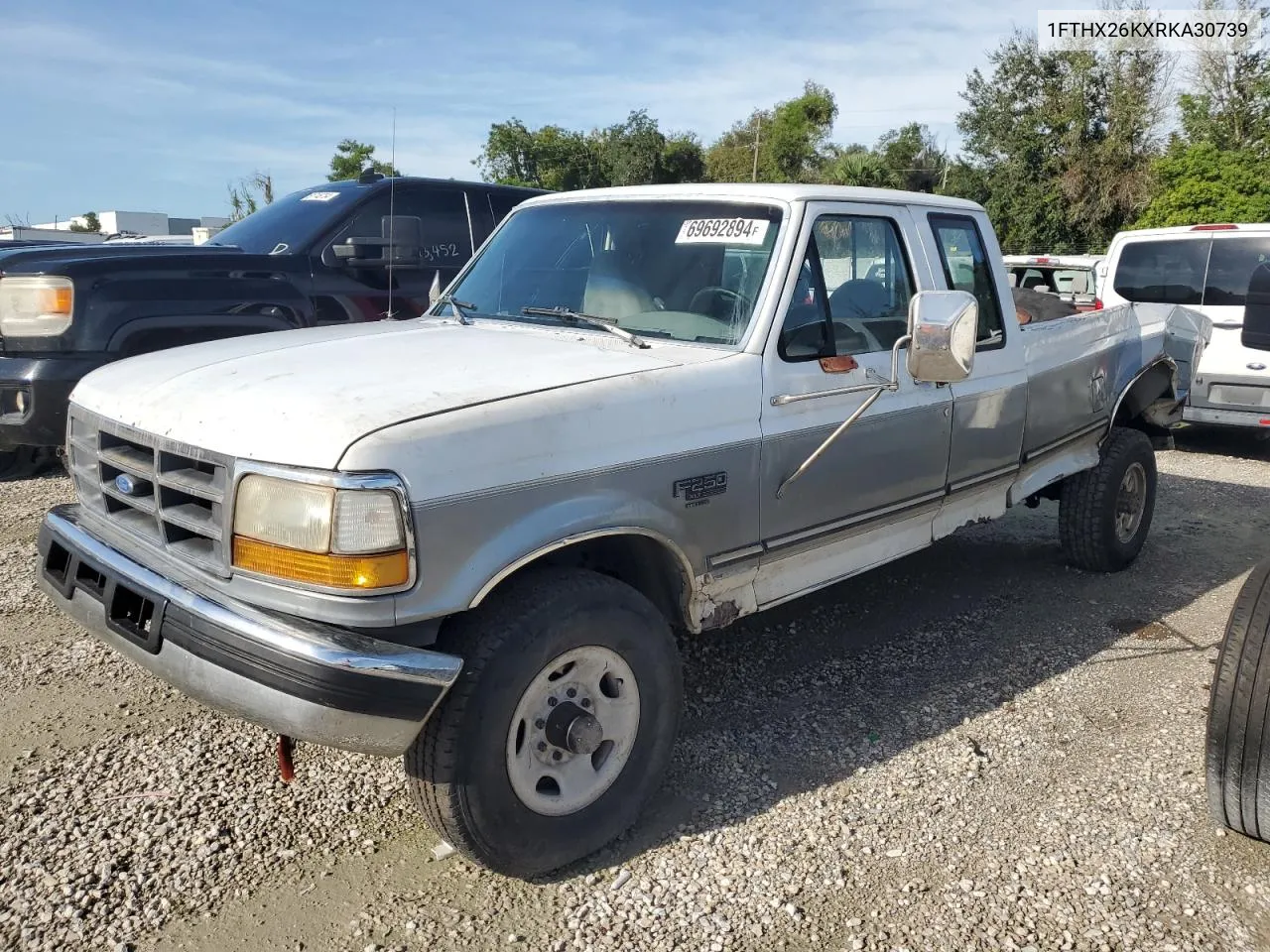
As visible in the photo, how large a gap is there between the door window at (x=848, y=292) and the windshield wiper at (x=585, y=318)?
0.50 metres

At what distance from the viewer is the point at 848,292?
3.72 metres

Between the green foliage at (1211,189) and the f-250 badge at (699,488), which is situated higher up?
the green foliage at (1211,189)

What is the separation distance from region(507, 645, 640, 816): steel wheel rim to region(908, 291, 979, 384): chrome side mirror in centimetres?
138

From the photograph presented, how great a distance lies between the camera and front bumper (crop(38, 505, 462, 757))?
2371 mm

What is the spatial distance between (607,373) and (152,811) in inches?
76.0

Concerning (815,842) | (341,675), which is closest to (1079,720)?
(815,842)

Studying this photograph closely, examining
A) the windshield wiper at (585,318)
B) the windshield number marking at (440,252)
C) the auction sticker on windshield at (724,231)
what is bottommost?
the windshield wiper at (585,318)

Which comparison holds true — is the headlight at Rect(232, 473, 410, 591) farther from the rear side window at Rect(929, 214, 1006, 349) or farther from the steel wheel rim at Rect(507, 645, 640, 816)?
the rear side window at Rect(929, 214, 1006, 349)

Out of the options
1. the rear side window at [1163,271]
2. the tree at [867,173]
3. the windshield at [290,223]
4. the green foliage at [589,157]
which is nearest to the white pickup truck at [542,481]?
the windshield at [290,223]

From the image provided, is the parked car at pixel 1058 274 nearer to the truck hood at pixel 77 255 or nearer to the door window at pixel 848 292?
the door window at pixel 848 292

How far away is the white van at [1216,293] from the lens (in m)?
8.43

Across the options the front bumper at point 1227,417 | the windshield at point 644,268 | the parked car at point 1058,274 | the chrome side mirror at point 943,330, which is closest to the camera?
the chrome side mirror at point 943,330

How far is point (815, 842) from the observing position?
9.98ft

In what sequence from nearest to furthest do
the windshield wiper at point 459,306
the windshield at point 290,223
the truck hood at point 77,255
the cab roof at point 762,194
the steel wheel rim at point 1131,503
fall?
the cab roof at point 762,194
the windshield wiper at point 459,306
the truck hood at point 77,255
the steel wheel rim at point 1131,503
the windshield at point 290,223
